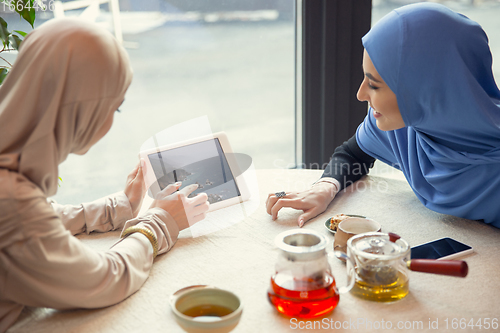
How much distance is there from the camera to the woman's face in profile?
3.83 feet

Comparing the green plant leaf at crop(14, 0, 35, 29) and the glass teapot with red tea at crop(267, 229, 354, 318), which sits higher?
the green plant leaf at crop(14, 0, 35, 29)

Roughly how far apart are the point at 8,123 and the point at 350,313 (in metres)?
0.69

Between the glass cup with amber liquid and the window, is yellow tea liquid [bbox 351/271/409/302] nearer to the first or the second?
the glass cup with amber liquid

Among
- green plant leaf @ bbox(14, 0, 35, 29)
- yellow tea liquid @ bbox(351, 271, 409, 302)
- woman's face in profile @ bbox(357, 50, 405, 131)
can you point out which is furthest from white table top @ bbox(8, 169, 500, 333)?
green plant leaf @ bbox(14, 0, 35, 29)

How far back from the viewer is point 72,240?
0.79 m

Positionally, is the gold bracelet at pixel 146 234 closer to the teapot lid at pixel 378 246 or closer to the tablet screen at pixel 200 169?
the tablet screen at pixel 200 169

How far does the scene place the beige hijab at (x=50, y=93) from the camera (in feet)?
2.49

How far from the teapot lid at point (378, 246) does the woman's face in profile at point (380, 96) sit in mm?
423

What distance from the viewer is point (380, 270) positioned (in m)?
0.84

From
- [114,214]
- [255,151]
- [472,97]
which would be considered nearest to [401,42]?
[472,97]

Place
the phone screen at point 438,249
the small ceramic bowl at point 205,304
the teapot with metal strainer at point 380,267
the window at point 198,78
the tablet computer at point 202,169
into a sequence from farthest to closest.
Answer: the window at point 198,78 → the tablet computer at point 202,169 → the phone screen at point 438,249 → the teapot with metal strainer at point 380,267 → the small ceramic bowl at point 205,304

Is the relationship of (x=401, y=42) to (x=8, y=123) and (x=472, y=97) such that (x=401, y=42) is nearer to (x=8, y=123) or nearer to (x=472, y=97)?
(x=472, y=97)

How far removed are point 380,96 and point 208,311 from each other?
2.43ft

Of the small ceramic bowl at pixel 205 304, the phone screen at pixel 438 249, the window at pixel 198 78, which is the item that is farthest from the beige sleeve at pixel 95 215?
the window at pixel 198 78
